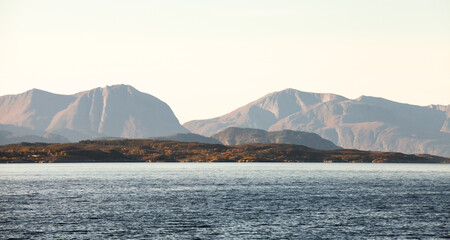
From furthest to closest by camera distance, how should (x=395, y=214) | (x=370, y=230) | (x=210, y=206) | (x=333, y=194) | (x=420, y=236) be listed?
1. (x=333, y=194)
2. (x=210, y=206)
3. (x=395, y=214)
4. (x=370, y=230)
5. (x=420, y=236)

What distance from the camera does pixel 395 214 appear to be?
102 meters

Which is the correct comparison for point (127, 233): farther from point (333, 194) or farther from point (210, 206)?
point (333, 194)

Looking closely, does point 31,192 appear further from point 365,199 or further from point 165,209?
point 365,199

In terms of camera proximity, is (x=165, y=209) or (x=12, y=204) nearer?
(x=165, y=209)

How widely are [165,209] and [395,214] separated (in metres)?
41.8

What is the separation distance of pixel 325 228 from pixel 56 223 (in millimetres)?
40824

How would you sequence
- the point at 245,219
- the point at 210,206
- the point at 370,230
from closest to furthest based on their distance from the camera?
the point at 370,230
the point at 245,219
the point at 210,206

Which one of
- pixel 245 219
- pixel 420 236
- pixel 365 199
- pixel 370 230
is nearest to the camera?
pixel 420 236

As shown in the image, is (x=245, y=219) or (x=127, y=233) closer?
(x=127, y=233)

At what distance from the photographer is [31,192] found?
14788 centimetres

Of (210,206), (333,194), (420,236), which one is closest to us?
(420,236)

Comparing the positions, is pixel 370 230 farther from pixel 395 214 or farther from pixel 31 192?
pixel 31 192

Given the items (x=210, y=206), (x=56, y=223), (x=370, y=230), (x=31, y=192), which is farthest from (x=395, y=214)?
(x=31, y=192)

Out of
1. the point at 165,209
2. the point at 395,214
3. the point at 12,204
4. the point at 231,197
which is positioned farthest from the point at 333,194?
the point at 12,204
